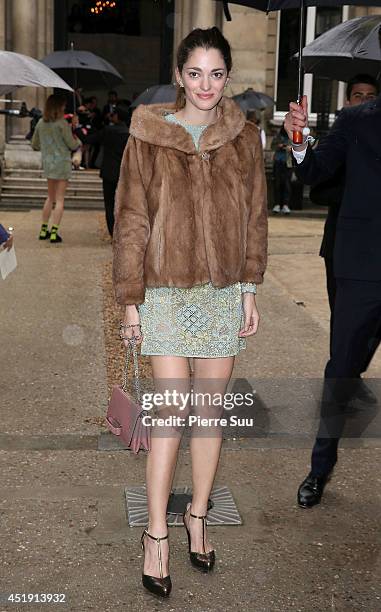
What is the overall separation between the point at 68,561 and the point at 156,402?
738 millimetres

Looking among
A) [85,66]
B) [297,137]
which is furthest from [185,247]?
[85,66]

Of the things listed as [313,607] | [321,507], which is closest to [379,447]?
[321,507]

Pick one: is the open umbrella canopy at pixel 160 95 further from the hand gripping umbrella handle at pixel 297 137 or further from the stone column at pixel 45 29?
the hand gripping umbrella handle at pixel 297 137

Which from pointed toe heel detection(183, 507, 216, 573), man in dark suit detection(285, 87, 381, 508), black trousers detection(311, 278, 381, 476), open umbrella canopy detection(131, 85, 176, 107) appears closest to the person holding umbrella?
open umbrella canopy detection(131, 85, 176, 107)

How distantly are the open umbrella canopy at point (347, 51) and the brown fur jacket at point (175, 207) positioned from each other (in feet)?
12.8

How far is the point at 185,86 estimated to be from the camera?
11.8 feet

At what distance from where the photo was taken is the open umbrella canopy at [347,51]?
7422mm

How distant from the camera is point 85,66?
51.3 feet

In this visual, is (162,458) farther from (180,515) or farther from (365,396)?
(365,396)

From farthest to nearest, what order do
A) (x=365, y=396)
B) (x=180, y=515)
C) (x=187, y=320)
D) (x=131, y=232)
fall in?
(x=365, y=396) < (x=180, y=515) < (x=187, y=320) < (x=131, y=232)

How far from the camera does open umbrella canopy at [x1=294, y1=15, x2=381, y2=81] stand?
742 centimetres

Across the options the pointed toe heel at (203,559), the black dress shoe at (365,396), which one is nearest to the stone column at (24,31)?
the black dress shoe at (365,396)

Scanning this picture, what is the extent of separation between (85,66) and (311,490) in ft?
40.5

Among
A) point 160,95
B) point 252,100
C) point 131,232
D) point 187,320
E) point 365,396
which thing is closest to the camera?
point 131,232
